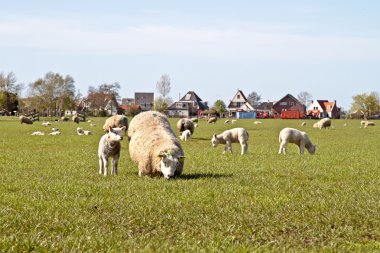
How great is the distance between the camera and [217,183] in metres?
15.9

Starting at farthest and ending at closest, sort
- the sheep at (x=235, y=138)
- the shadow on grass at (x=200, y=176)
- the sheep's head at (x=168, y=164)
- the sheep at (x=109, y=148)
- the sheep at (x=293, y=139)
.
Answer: the sheep at (x=293, y=139) → the sheep at (x=235, y=138) → the sheep at (x=109, y=148) → the shadow on grass at (x=200, y=176) → the sheep's head at (x=168, y=164)

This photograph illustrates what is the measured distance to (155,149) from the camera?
18.0 metres

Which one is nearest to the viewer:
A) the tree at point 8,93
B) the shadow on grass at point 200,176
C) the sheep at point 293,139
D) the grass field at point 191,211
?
the grass field at point 191,211

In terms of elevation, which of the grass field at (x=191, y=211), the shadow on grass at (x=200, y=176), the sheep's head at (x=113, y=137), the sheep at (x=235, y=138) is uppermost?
the sheep's head at (x=113, y=137)

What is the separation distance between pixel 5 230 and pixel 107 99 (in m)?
184

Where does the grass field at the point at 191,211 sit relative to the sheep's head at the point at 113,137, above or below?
below

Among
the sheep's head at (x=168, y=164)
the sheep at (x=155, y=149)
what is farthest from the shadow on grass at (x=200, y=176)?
the sheep's head at (x=168, y=164)

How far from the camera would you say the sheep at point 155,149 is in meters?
17.1

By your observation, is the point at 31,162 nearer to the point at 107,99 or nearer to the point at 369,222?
the point at 369,222

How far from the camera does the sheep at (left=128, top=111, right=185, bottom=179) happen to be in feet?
56.1

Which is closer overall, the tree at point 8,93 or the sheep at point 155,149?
the sheep at point 155,149

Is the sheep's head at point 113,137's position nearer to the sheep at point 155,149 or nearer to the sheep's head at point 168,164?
the sheep at point 155,149

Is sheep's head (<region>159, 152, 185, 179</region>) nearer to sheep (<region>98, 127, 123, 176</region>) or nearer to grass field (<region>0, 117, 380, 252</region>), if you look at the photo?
grass field (<region>0, 117, 380, 252</region>)

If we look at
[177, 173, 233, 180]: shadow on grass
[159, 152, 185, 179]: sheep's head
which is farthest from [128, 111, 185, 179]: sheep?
[177, 173, 233, 180]: shadow on grass
